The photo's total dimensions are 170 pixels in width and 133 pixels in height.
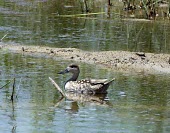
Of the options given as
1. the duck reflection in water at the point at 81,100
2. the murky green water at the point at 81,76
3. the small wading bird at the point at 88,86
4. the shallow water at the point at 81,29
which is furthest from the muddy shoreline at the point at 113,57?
the duck reflection in water at the point at 81,100

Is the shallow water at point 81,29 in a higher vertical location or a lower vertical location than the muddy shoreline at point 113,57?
higher

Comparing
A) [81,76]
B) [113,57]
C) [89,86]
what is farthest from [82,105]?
[113,57]

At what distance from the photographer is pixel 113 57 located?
1433 centimetres

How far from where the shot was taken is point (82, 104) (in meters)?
10.4

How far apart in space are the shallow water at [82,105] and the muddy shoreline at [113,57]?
532 millimetres

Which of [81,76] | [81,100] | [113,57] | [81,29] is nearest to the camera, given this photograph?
[81,100]

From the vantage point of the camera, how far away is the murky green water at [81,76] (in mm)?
8984

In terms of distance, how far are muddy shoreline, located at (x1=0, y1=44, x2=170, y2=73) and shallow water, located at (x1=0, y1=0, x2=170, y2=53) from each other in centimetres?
72

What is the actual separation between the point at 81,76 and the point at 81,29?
559 centimetres

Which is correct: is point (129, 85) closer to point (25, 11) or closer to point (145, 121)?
point (145, 121)

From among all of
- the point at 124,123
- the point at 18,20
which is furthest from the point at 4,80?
the point at 18,20

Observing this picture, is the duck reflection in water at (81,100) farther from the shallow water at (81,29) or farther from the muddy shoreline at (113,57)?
the shallow water at (81,29)

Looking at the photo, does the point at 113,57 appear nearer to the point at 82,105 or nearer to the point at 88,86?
the point at 88,86

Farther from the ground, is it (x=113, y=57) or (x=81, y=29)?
(x=81, y=29)
